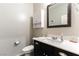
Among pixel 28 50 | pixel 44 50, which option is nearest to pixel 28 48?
pixel 28 50

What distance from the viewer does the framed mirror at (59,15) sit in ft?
4.07

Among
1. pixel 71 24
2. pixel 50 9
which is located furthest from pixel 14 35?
pixel 71 24

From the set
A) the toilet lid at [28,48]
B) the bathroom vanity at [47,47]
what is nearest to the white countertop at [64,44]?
the bathroom vanity at [47,47]

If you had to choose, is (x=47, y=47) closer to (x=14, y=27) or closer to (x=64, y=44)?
(x=64, y=44)

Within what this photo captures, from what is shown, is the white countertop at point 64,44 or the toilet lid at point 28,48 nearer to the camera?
the white countertop at point 64,44

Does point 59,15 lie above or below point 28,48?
above

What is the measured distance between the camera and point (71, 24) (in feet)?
3.96

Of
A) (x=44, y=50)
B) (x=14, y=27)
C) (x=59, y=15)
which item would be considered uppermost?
(x=59, y=15)

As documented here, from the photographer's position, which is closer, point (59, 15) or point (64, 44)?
point (64, 44)

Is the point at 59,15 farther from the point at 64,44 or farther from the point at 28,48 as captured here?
the point at 28,48

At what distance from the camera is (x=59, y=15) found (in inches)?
51.1

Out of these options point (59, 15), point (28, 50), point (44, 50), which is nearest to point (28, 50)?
point (28, 50)

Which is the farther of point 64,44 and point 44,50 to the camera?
point 44,50

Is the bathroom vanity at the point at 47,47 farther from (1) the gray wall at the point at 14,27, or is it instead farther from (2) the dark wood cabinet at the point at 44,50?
(1) the gray wall at the point at 14,27
